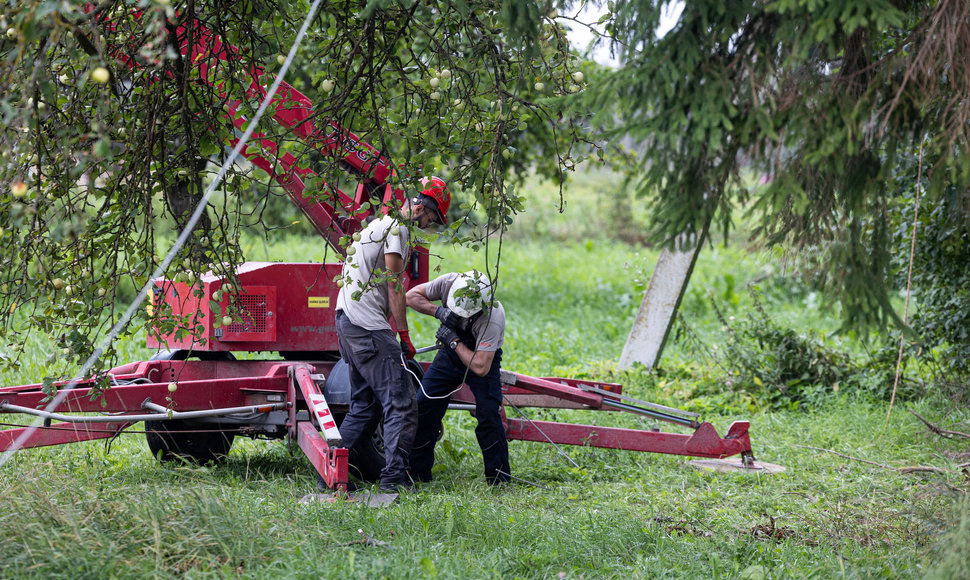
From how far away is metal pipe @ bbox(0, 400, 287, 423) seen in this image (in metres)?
4.68

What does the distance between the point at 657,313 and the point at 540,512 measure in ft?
18.0

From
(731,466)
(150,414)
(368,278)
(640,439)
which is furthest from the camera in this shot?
(731,466)

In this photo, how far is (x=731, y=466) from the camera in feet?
22.1

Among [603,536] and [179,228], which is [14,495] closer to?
[179,228]

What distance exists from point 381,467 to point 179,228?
2.06m

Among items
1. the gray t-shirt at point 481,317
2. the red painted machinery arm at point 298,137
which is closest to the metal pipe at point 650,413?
the gray t-shirt at point 481,317

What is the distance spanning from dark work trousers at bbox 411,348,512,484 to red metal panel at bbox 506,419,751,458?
477mm

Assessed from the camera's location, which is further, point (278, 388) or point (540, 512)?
point (278, 388)

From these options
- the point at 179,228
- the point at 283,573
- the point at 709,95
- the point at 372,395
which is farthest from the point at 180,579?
the point at 709,95

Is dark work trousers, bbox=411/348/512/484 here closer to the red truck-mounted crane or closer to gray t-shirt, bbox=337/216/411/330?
the red truck-mounted crane

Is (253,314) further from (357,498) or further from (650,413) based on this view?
(650,413)

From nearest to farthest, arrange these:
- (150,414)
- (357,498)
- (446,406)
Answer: (357,498) < (150,414) < (446,406)

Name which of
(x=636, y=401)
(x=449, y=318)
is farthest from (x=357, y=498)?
(x=636, y=401)

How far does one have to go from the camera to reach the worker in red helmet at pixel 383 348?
5.38 m
